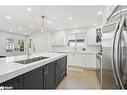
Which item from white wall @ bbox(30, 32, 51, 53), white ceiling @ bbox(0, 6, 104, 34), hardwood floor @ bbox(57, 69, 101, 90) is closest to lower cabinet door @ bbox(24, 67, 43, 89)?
hardwood floor @ bbox(57, 69, 101, 90)

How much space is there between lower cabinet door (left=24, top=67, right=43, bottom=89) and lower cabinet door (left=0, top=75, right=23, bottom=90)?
98 millimetres

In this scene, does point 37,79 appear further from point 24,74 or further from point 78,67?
point 78,67

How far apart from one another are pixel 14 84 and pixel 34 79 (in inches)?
17.1

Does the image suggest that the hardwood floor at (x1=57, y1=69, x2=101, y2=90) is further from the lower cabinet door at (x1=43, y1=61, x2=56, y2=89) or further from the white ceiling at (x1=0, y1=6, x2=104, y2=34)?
the white ceiling at (x1=0, y1=6, x2=104, y2=34)

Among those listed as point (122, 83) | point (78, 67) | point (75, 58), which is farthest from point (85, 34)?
point (122, 83)

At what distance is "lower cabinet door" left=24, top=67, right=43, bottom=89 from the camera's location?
127 cm

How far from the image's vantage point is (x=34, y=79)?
1.46 meters

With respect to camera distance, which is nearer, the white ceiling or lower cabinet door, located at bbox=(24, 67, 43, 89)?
lower cabinet door, located at bbox=(24, 67, 43, 89)

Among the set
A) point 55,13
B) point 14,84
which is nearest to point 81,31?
point 55,13

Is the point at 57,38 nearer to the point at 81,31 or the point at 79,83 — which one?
the point at 81,31
